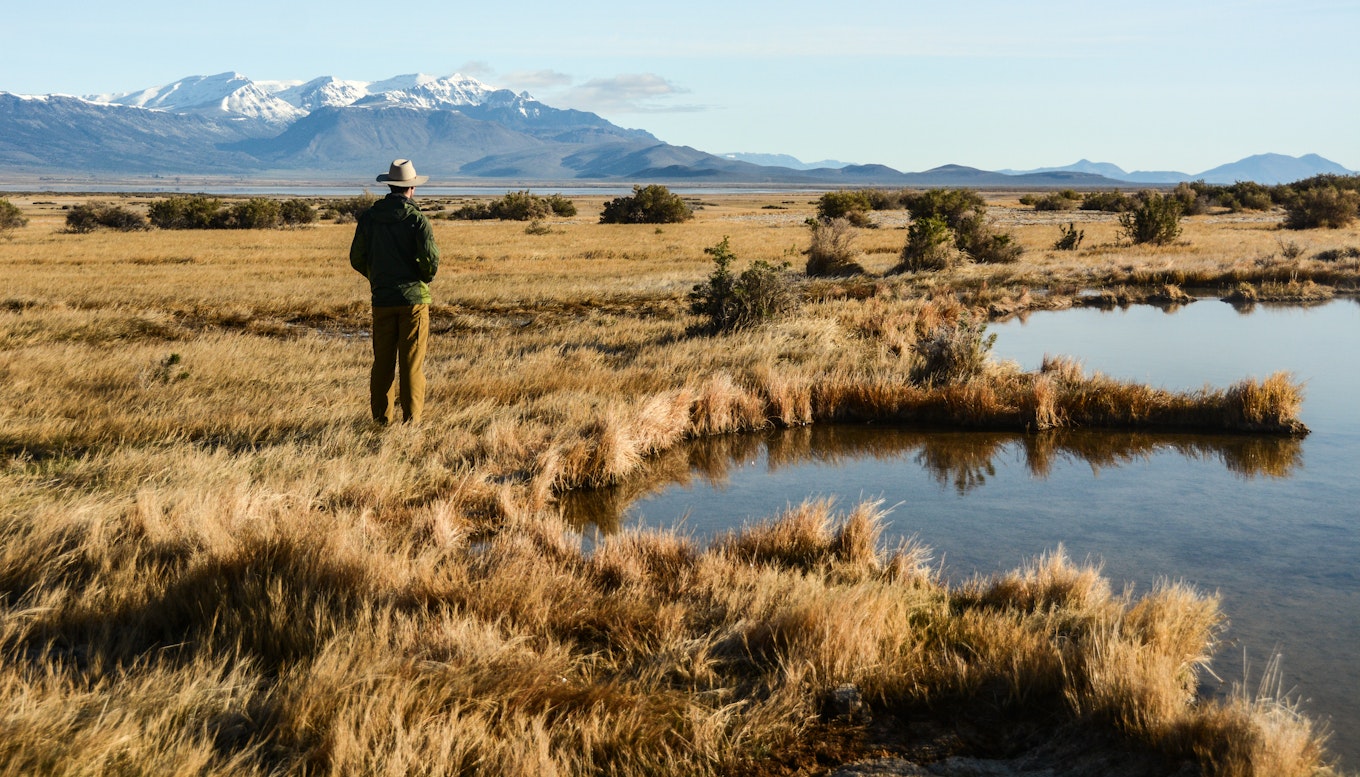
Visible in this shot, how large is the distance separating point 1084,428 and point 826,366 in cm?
316

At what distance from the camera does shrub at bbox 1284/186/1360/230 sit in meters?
40.6

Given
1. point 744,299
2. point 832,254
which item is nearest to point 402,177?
point 744,299

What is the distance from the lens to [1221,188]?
6938cm

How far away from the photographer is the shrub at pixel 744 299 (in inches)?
619

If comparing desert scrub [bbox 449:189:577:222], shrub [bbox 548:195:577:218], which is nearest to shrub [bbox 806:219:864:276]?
desert scrub [bbox 449:189:577:222]

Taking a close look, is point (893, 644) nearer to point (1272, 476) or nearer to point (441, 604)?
point (441, 604)

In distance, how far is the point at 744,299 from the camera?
15836mm

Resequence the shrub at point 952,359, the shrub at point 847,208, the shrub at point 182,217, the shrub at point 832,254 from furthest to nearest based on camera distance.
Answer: the shrub at point 847,208 < the shrub at point 182,217 < the shrub at point 832,254 < the shrub at point 952,359

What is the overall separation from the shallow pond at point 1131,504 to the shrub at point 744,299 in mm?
4699

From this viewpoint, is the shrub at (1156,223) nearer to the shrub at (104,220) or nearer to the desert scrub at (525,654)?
the desert scrub at (525,654)

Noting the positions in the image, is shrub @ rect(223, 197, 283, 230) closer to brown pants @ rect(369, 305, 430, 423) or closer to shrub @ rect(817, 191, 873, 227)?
shrub @ rect(817, 191, 873, 227)

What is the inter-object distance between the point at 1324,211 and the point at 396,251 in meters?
43.2

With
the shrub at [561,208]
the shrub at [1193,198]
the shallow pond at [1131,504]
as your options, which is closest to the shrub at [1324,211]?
the shrub at [1193,198]

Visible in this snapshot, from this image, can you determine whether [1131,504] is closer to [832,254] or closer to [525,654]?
[525,654]
